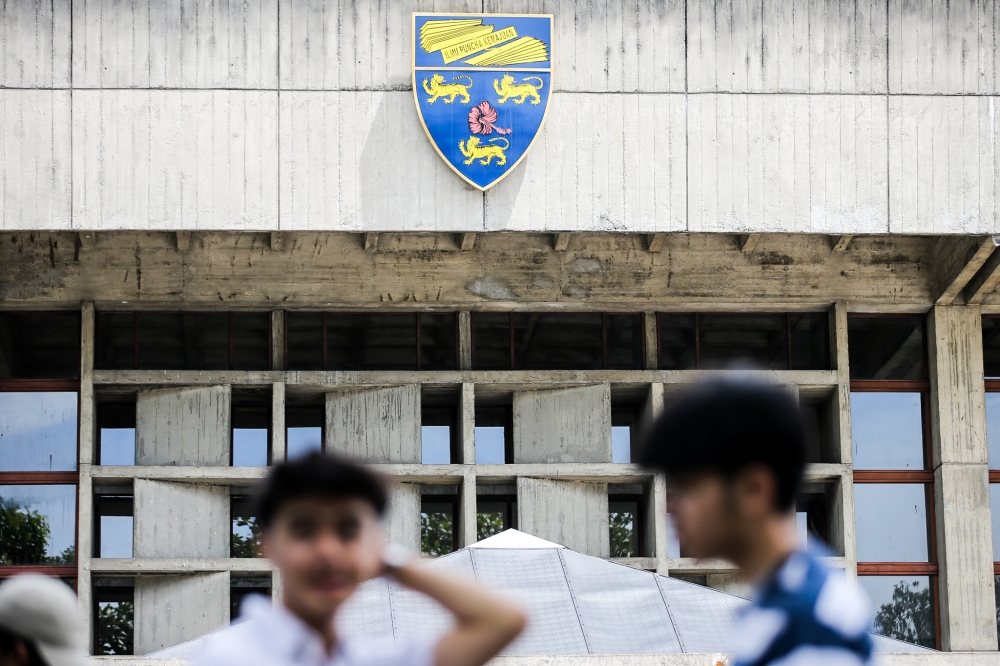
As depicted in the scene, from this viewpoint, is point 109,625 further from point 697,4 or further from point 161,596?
point 697,4

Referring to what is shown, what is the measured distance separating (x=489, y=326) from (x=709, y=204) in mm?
4694

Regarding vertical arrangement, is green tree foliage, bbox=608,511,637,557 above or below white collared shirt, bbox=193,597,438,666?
below

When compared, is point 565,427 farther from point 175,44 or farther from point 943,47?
point 175,44

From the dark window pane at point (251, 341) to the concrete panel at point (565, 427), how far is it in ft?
13.9

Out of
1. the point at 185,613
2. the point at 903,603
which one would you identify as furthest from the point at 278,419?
the point at 903,603

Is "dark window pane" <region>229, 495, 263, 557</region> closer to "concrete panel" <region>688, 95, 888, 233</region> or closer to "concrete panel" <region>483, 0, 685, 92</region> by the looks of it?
"concrete panel" <region>483, 0, 685, 92</region>

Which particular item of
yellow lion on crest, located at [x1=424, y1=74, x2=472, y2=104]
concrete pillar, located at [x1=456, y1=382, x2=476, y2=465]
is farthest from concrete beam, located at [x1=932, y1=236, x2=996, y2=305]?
yellow lion on crest, located at [x1=424, y1=74, x2=472, y2=104]

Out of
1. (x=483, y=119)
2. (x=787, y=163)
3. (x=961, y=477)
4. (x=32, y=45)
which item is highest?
(x=32, y=45)

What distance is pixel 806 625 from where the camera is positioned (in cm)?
268

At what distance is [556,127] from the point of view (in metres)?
21.7

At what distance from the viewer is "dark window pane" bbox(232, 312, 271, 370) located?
2450 centimetres

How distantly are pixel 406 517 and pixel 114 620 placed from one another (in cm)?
486

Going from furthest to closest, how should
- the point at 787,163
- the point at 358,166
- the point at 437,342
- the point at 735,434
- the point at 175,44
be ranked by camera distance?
the point at 437,342 → the point at 787,163 → the point at 358,166 → the point at 175,44 → the point at 735,434

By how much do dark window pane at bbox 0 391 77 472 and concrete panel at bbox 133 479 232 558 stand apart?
139 cm
